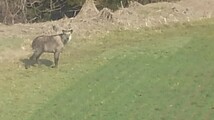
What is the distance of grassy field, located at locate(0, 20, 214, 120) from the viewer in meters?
9.85

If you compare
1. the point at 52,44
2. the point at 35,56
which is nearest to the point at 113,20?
the point at 52,44

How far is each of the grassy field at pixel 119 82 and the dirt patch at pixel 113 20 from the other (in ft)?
3.41

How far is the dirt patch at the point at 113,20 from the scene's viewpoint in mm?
15328

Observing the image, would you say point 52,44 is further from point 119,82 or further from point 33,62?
point 119,82

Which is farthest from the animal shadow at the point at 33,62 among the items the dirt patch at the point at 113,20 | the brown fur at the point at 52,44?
the dirt patch at the point at 113,20

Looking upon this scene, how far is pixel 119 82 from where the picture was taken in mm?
11320

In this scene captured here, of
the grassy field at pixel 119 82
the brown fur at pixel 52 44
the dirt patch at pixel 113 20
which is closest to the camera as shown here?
the grassy field at pixel 119 82

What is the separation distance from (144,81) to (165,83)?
0.43 meters

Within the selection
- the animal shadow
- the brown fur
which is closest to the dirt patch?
the animal shadow

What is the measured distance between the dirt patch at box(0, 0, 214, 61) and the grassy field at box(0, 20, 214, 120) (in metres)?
1.04

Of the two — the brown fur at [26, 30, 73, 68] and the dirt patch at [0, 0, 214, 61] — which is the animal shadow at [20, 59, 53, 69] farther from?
the dirt patch at [0, 0, 214, 61]

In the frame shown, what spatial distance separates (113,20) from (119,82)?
17.9 ft

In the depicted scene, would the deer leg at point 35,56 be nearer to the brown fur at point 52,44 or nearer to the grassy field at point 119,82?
the brown fur at point 52,44

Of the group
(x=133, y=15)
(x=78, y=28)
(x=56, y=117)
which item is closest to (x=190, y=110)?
(x=56, y=117)
